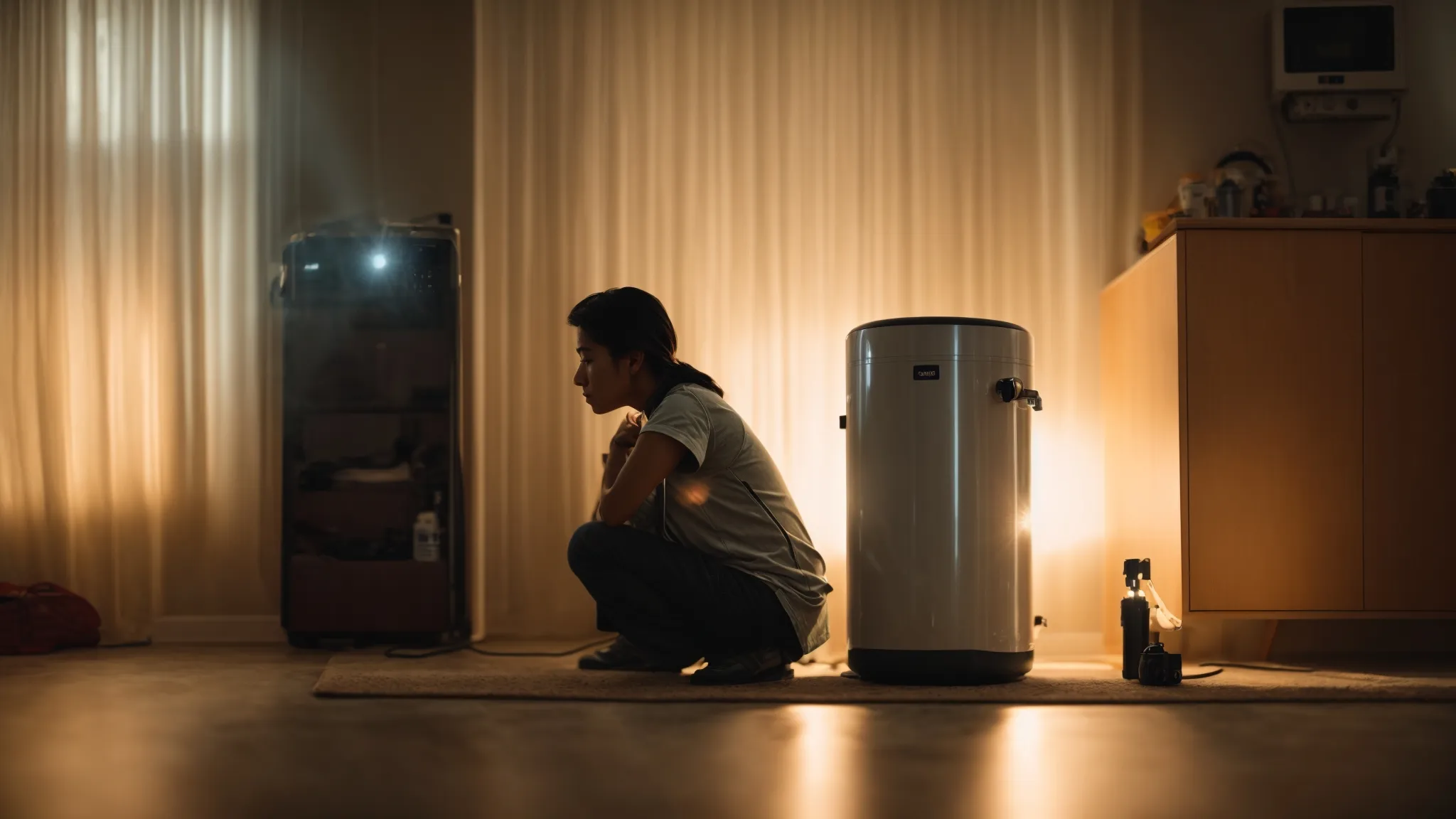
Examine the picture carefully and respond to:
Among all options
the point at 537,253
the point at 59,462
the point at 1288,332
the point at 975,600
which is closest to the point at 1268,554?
the point at 1288,332

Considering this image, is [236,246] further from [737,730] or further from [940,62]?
[737,730]

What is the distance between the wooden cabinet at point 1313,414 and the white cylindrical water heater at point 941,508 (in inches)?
20.7

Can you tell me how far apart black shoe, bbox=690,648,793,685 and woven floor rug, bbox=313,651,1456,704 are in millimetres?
24

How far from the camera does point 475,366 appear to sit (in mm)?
3453

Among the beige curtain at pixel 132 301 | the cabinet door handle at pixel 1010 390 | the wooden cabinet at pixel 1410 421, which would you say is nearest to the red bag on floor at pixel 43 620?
the beige curtain at pixel 132 301

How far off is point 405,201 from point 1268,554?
2543mm

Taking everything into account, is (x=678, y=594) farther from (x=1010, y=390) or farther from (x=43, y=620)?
(x=43, y=620)

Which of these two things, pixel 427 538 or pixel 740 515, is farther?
pixel 427 538

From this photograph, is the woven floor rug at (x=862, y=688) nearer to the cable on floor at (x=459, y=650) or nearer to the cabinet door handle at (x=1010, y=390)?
the cable on floor at (x=459, y=650)

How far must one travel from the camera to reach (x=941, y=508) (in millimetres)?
2480

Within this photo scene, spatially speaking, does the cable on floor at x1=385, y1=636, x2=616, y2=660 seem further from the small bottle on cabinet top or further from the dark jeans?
the dark jeans

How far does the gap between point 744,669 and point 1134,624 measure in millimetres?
839

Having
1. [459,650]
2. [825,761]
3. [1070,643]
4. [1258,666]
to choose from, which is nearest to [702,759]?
[825,761]

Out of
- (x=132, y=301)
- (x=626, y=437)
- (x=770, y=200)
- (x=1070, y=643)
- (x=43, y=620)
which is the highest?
(x=770, y=200)
